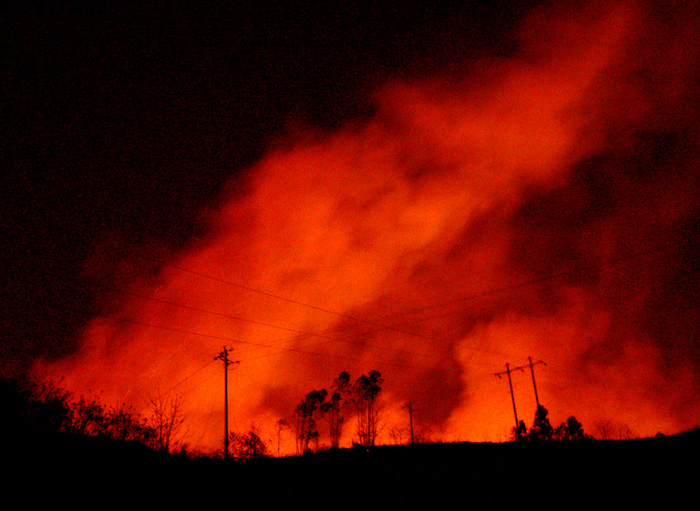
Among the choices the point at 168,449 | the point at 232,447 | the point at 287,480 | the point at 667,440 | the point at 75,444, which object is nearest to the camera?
the point at 287,480

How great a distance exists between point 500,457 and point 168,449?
18303 millimetres

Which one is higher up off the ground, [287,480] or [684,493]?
[287,480]

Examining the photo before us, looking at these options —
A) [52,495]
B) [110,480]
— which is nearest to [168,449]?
[110,480]

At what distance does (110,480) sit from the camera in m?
15.2

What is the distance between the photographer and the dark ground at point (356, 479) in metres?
14.2

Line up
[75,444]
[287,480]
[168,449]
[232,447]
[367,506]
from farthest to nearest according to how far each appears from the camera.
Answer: [232,447], [168,449], [75,444], [287,480], [367,506]

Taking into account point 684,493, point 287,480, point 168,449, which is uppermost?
point 168,449

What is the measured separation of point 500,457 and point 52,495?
1796 cm

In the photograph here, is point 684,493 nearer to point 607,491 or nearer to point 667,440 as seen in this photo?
point 607,491

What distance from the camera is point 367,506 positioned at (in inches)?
569

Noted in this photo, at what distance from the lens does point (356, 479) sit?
57.0ft

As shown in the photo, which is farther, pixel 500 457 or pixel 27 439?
pixel 500 457

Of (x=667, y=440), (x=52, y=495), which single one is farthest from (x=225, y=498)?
(x=667, y=440)

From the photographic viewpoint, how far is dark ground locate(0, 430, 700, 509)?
1416cm
